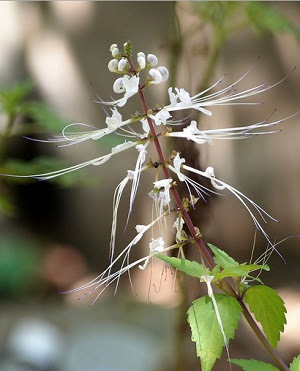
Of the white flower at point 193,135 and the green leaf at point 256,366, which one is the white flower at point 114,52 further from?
the green leaf at point 256,366

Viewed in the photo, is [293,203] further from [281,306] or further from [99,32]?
[281,306]

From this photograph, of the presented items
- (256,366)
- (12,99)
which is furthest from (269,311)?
(12,99)

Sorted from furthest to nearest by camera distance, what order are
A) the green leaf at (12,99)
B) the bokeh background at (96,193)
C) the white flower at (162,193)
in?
the bokeh background at (96,193), the green leaf at (12,99), the white flower at (162,193)

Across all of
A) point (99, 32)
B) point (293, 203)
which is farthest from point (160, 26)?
point (293, 203)

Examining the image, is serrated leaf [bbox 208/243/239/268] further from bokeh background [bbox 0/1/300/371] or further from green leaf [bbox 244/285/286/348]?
bokeh background [bbox 0/1/300/371]

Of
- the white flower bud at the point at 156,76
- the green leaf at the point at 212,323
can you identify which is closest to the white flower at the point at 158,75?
the white flower bud at the point at 156,76

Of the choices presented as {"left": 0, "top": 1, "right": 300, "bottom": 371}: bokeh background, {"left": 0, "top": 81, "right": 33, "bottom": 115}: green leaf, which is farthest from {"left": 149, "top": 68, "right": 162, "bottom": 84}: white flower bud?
{"left": 0, "top": 1, "right": 300, "bottom": 371}: bokeh background

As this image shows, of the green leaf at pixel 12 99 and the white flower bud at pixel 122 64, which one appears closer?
the white flower bud at pixel 122 64
